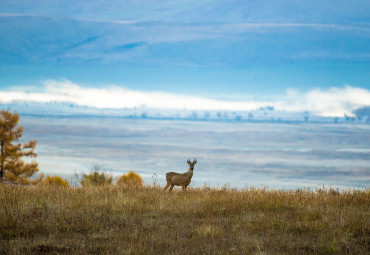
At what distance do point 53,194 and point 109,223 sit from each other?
4404 mm

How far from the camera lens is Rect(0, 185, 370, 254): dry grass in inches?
382

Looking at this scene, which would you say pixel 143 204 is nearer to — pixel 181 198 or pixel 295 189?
pixel 181 198

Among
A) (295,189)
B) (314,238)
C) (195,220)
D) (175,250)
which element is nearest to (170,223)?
(195,220)

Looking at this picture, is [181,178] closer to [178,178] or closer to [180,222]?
[178,178]

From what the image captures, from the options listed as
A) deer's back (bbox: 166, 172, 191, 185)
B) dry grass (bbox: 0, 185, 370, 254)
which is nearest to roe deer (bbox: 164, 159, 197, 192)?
deer's back (bbox: 166, 172, 191, 185)

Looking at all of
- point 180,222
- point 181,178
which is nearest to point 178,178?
point 181,178

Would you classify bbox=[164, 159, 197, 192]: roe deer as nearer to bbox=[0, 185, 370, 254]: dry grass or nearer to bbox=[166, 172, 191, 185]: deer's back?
bbox=[166, 172, 191, 185]: deer's back

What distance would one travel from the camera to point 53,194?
15242 mm

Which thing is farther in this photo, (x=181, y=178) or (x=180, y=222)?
(x=181, y=178)

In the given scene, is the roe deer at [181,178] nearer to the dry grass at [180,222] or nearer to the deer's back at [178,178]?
the deer's back at [178,178]

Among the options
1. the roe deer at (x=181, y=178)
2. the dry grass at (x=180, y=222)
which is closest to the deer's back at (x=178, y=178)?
the roe deer at (x=181, y=178)

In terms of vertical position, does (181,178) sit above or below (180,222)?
above

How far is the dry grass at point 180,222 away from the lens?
382 inches

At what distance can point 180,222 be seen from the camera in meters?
11.8
